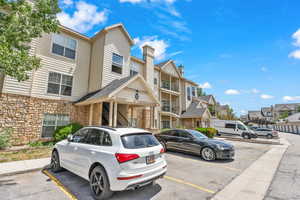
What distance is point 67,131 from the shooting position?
1073 centimetres

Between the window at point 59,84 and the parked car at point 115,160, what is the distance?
8710 millimetres

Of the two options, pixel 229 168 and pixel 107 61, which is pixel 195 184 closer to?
pixel 229 168

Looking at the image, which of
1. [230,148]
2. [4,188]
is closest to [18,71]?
[4,188]

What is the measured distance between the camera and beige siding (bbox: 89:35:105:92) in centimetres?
1289

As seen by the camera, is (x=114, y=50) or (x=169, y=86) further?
(x=169, y=86)

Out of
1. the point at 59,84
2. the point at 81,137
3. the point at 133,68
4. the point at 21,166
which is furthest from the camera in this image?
the point at 133,68

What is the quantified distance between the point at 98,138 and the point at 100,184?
1.23 metres

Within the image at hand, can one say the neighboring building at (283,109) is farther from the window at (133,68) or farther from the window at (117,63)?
the window at (117,63)

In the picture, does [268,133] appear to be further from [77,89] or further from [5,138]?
[5,138]

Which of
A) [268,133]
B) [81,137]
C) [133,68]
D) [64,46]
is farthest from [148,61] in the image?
[268,133]

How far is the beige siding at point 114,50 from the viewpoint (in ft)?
42.9

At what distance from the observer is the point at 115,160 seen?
3570 mm

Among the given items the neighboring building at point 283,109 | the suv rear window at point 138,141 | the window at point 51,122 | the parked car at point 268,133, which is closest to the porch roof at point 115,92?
the window at point 51,122

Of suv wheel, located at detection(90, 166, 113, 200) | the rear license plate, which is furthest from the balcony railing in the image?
suv wheel, located at detection(90, 166, 113, 200)
